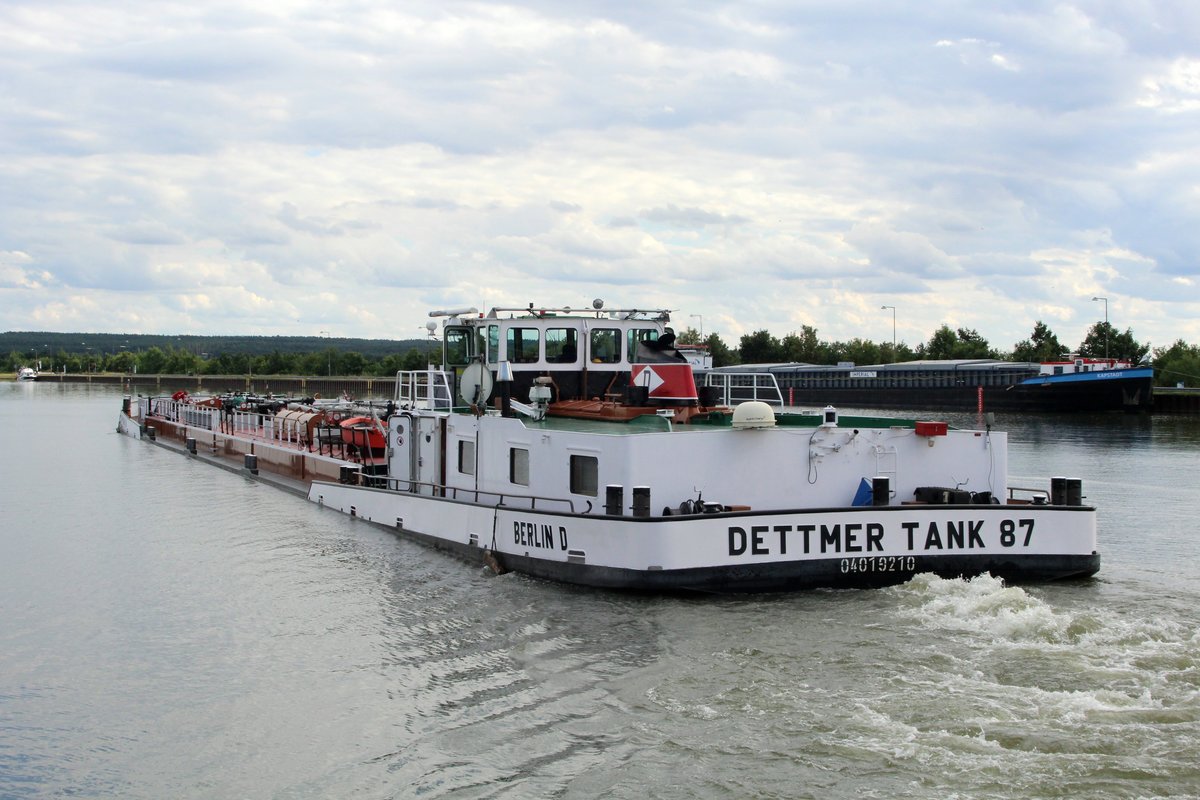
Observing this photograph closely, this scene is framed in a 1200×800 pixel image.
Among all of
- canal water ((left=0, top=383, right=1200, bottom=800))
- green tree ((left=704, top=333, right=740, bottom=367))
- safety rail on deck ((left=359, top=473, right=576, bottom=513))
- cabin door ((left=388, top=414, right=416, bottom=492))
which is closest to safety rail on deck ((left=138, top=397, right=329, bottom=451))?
safety rail on deck ((left=359, top=473, right=576, bottom=513))

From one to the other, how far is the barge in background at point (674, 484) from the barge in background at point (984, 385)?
4299 centimetres

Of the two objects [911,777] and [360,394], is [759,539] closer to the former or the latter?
[911,777]

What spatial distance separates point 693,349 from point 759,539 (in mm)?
33712

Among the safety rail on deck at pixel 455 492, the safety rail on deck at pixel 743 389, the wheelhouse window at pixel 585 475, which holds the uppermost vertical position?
the safety rail on deck at pixel 743 389

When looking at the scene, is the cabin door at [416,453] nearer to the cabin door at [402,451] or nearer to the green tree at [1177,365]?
the cabin door at [402,451]

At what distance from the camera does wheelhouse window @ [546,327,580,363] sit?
65.3ft

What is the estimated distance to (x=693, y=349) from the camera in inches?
1902

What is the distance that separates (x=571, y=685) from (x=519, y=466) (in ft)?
20.8

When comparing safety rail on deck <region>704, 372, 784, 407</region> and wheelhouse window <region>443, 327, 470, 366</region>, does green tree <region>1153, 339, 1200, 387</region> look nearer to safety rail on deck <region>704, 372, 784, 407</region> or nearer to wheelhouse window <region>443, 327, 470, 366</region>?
safety rail on deck <region>704, 372, 784, 407</region>

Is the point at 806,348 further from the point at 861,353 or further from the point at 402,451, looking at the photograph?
the point at 402,451

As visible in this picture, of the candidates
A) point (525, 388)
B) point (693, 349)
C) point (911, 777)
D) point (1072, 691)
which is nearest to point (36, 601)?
point (525, 388)

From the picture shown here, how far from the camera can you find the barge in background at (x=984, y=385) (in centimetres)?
7194

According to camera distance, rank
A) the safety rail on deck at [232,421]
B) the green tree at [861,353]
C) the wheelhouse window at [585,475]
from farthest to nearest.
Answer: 1. the green tree at [861,353]
2. the safety rail on deck at [232,421]
3. the wheelhouse window at [585,475]

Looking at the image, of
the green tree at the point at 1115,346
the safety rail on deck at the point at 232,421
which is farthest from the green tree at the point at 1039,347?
the safety rail on deck at the point at 232,421
